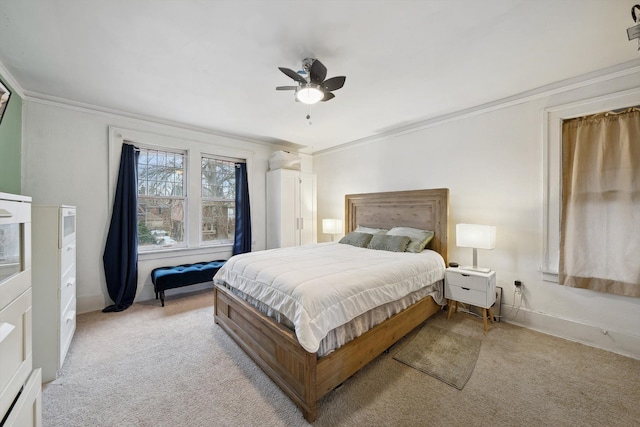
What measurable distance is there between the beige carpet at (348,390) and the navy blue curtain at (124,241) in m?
0.86

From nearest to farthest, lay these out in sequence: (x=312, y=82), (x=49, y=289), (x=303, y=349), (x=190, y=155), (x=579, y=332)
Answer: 1. (x=303, y=349)
2. (x=49, y=289)
3. (x=312, y=82)
4. (x=579, y=332)
5. (x=190, y=155)

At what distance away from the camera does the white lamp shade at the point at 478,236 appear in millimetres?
2787

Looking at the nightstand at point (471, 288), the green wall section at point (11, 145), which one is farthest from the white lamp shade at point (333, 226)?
the green wall section at point (11, 145)

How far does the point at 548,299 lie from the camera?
106 inches

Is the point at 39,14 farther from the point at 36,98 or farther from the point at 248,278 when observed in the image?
the point at 248,278

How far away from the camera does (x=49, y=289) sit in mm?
1989

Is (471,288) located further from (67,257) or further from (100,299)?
(100,299)

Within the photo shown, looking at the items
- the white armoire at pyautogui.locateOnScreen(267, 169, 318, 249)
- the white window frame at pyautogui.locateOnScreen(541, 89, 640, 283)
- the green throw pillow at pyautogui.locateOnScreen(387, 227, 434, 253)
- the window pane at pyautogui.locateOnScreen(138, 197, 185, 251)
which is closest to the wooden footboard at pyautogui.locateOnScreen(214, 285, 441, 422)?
the green throw pillow at pyautogui.locateOnScreen(387, 227, 434, 253)

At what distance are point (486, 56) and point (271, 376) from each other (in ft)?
10.7

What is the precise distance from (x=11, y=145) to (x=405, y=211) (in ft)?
15.7

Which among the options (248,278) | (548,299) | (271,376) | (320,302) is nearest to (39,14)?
(248,278)

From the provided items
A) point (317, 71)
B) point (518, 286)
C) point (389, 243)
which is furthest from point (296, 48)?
point (518, 286)

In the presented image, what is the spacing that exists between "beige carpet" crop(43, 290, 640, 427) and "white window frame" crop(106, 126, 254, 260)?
168 cm

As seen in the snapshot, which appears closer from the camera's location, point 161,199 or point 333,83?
point 333,83
